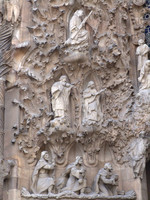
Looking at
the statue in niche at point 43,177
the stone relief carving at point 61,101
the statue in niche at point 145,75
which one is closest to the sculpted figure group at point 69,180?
the statue in niche at point 43,177

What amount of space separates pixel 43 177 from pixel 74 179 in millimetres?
662

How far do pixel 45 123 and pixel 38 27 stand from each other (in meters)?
2.21

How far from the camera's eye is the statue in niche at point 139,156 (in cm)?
1098

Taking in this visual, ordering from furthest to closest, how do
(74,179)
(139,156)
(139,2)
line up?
(139,2), (139,156), (74,179)

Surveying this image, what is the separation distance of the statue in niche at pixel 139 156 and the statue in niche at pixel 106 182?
1.60 feet

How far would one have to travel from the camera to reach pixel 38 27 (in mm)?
11469

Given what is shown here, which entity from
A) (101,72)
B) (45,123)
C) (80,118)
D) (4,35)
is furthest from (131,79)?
(4,35)

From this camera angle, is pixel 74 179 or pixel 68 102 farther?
pixel 68 102

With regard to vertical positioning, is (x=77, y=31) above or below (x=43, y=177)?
above

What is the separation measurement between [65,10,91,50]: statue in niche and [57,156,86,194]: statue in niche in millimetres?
2587

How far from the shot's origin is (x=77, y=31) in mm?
11594

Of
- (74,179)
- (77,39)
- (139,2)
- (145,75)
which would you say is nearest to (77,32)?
(77,39)

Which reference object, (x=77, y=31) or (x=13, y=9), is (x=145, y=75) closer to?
(x=77, y=31)

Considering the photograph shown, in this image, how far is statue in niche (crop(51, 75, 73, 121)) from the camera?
1105 centimetres
